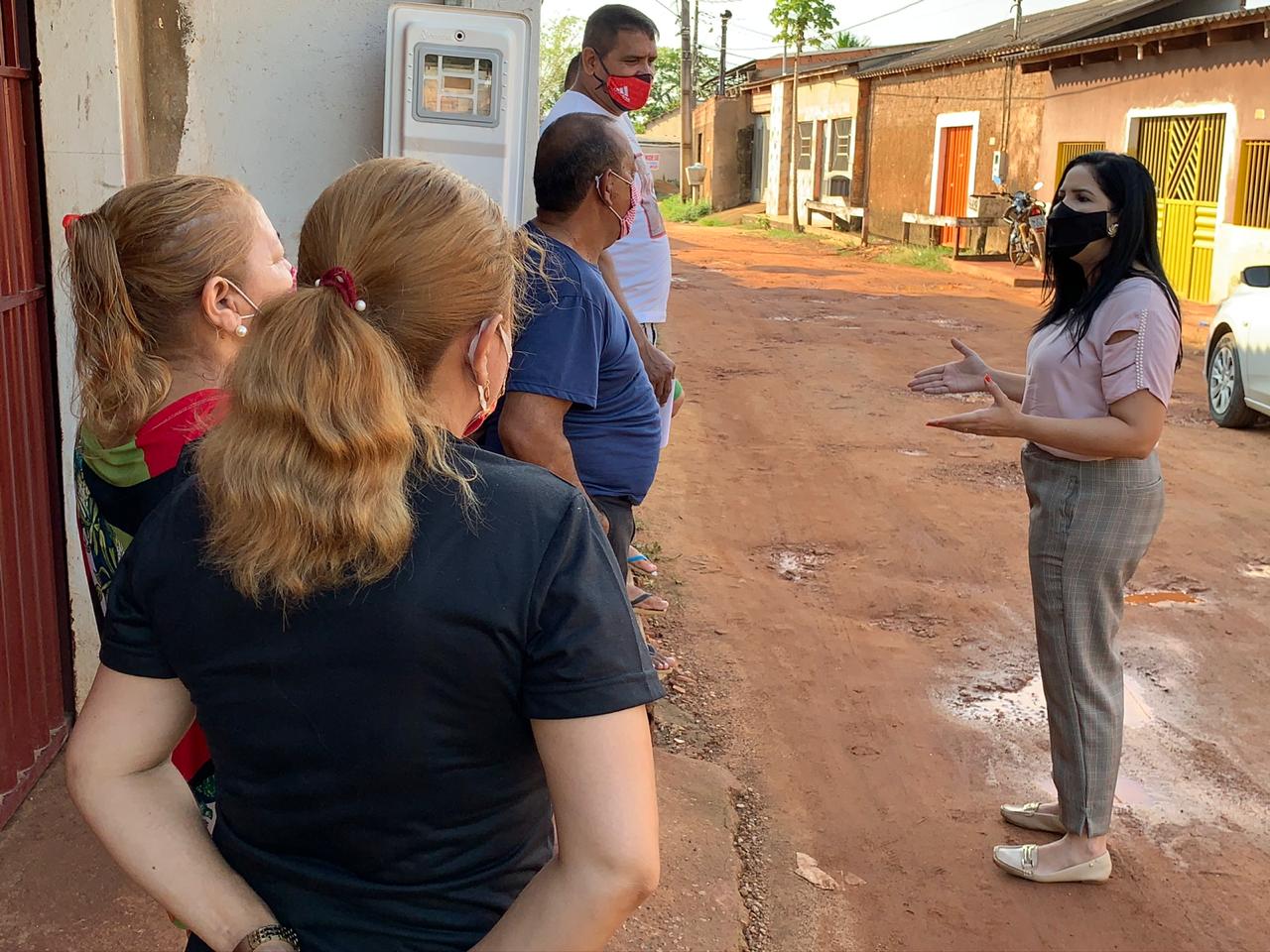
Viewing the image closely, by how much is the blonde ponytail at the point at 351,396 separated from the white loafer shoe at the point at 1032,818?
3203mm

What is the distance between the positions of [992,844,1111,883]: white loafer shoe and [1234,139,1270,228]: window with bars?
14.1 meters

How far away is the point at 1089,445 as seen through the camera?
3381 mm

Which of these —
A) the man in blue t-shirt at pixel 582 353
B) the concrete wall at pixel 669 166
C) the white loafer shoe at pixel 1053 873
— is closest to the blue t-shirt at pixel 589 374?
the man in blue t-shirt at pixel 582 353

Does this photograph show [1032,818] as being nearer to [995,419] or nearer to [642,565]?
[995,419]

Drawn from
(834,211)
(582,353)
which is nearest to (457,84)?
(582,353)

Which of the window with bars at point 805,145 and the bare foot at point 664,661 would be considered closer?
the bare foot at point 664,661

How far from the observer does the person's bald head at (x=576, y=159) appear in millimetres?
3250

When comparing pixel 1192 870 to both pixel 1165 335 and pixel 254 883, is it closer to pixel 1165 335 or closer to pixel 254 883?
pixel 1165 335

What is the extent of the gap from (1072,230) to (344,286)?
2.65 m

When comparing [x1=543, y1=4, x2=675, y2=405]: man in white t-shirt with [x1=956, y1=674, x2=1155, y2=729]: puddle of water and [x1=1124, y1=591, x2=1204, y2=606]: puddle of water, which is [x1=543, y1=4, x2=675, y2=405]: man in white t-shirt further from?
[x1=1124, y1=591, x2=1204, y2=606]: puddle of water

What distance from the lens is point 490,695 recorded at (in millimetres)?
1326

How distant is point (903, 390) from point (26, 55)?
891 cm

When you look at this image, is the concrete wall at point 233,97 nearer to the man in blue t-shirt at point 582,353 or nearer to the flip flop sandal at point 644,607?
the man in blue t-shirt at point 582,353

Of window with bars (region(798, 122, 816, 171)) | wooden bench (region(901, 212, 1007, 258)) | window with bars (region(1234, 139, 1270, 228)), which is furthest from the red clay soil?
window with bars (region(798, 122, 816, 171))
